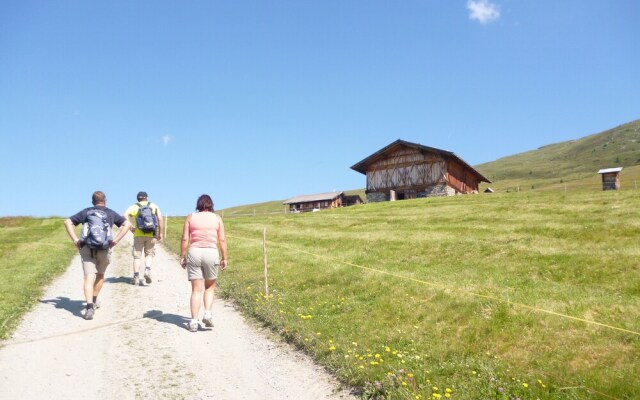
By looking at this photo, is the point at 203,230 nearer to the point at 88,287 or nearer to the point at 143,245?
the point at 88,287

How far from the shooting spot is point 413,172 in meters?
47.7

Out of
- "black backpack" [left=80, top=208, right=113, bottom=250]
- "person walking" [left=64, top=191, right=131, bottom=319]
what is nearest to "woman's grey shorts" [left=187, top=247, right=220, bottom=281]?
"person walking" [left=64, top=191, right=131, bottom=319]

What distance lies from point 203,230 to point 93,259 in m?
2.97

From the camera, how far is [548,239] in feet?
49.9

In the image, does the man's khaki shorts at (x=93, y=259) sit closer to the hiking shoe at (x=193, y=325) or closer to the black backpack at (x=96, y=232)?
the black backpack at (x=96, y=232)

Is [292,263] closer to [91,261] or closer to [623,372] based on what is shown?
[91,261]

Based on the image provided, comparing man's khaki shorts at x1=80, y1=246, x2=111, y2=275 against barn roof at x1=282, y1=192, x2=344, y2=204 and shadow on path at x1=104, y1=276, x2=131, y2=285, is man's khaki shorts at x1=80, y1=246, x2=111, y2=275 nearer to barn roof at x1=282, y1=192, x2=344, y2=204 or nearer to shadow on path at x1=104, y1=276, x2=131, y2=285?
shadow on path at x1=104, y1=276, x2=131, y2=285

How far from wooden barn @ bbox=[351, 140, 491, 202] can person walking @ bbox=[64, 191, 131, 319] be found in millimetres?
39368

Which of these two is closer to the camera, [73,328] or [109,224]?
A: [73,328]

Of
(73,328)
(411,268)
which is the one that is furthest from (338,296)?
(73,328)

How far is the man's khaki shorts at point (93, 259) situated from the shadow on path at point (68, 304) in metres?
1.06

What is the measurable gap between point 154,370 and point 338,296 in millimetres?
4601

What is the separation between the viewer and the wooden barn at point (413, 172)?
4578 cm

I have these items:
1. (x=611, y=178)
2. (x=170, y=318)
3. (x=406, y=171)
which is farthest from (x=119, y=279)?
(x=406, y=171)
